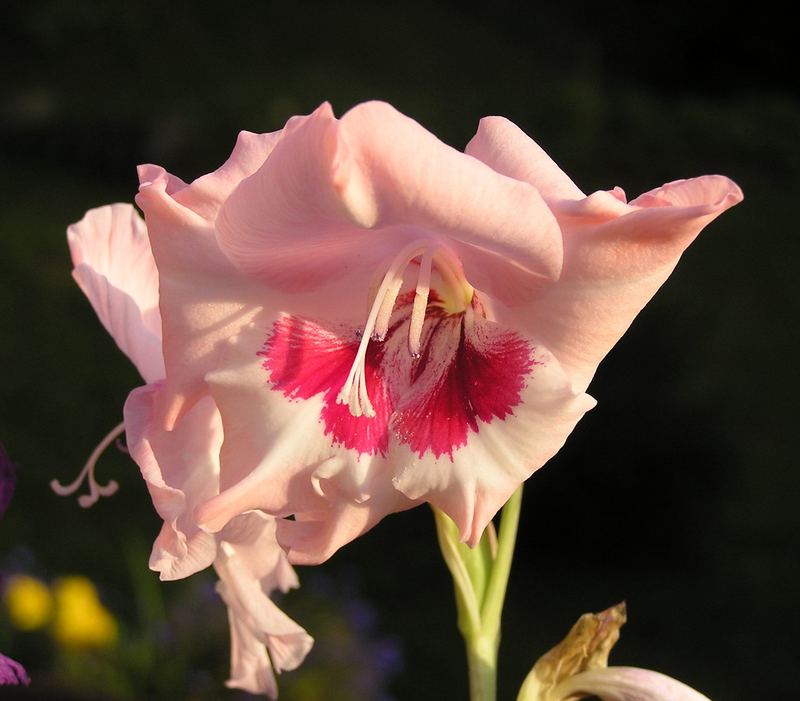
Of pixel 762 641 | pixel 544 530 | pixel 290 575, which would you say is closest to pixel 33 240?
pixel 544 530

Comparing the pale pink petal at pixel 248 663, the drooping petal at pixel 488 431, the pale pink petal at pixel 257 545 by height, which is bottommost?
the pale pink petal at pixel 248 663

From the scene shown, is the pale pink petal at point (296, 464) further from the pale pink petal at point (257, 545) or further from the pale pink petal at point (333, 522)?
the pale pink petal at point (257, 545)

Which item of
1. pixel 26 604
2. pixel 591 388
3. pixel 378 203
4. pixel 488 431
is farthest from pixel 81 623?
pixel 378 203

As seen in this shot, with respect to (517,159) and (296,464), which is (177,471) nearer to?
(296,464)

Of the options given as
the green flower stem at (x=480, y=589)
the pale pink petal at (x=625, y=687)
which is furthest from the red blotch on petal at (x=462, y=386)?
the pale pink petal at (x=625, y=687)

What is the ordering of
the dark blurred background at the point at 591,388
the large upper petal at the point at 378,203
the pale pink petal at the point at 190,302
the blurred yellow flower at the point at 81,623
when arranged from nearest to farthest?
the large upper petal at the point at 378,203, the pale pink petal at the point at 190,302, the blurred yellow flower at the point at 81,623, the dark blurred background at the point at 591,388

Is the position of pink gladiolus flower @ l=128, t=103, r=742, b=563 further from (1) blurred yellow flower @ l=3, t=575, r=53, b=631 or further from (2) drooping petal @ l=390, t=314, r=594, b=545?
(1) blurred yellow flower @ l=3, t=575, r=53, b=631

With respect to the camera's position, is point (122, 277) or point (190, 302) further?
point (122, 277)
